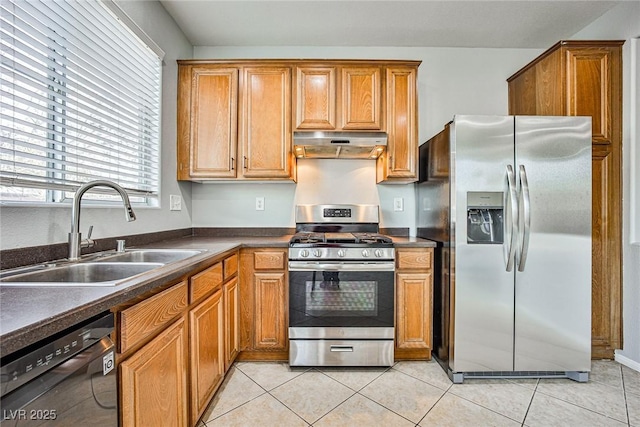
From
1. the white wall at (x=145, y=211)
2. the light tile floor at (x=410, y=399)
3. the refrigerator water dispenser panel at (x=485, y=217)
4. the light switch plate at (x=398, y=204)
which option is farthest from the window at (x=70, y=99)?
the refrigerator water dispenser panel at (x=485, y=217)

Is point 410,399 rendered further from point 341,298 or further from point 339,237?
point 339,237

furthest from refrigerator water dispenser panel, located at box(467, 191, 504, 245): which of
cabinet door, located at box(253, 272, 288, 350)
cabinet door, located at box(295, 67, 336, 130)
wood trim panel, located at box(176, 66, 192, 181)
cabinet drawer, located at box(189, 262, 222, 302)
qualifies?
wood trim panel, located at box(176, 66, 192, 181)

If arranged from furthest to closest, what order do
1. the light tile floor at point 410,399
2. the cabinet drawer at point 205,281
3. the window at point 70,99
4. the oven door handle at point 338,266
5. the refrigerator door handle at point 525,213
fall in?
the oven door handle at point 338,266
the refrigerator door handle at point 525,213
the light tile floor at point 410,399
the cabinet drawer at point 205,281
the window at point 70,99

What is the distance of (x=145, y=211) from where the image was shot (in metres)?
1.98

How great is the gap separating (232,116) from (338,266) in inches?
58.3

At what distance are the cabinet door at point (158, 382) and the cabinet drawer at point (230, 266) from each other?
0.55m

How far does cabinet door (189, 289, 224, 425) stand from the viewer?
1.39m

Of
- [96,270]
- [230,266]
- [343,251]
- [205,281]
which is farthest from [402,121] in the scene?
[96,270]

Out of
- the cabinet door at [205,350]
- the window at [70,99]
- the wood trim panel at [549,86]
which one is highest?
the wood trim panel at [549,86]

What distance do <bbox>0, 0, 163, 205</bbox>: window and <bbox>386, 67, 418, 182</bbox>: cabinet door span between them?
5.94ft

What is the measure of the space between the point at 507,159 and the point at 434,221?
646 millimetres

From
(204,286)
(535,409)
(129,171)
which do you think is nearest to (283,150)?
(129,171)

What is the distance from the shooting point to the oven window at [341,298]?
204 centimetres

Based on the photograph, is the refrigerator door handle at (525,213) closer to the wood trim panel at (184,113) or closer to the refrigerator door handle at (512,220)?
the refrigerator door handle at (512,220)
